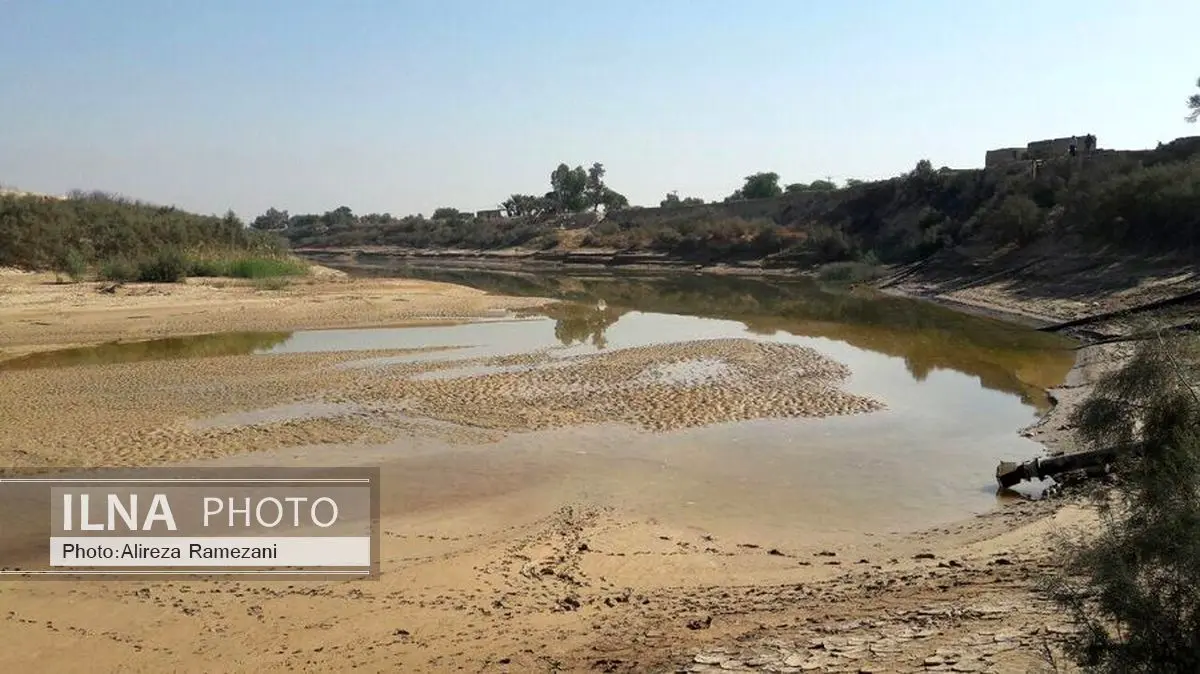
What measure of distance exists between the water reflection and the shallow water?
0.32ft

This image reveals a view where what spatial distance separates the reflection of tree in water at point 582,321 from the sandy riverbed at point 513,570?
318 inches

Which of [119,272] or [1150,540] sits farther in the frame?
[119,272]

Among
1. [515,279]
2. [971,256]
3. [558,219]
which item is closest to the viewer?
[971,256]

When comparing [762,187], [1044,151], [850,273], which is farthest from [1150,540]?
[762,187]

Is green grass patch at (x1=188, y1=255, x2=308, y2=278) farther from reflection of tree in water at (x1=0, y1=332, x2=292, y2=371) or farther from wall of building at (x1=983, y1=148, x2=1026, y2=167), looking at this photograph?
wall of building at (x1=983, y1=148, x2=1026, y2=167)

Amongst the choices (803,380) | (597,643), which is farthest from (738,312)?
(597,643)

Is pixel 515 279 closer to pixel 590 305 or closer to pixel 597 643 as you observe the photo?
pixel 590 305

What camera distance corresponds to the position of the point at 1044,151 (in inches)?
2260

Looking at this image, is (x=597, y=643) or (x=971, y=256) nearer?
(x=597, y=643)

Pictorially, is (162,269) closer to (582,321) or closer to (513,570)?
(582,321)

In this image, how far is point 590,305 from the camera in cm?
3694

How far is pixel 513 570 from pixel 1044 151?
60.2 meters

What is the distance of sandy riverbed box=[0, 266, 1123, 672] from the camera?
572 centimetres

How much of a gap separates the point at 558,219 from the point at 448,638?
316 ft
